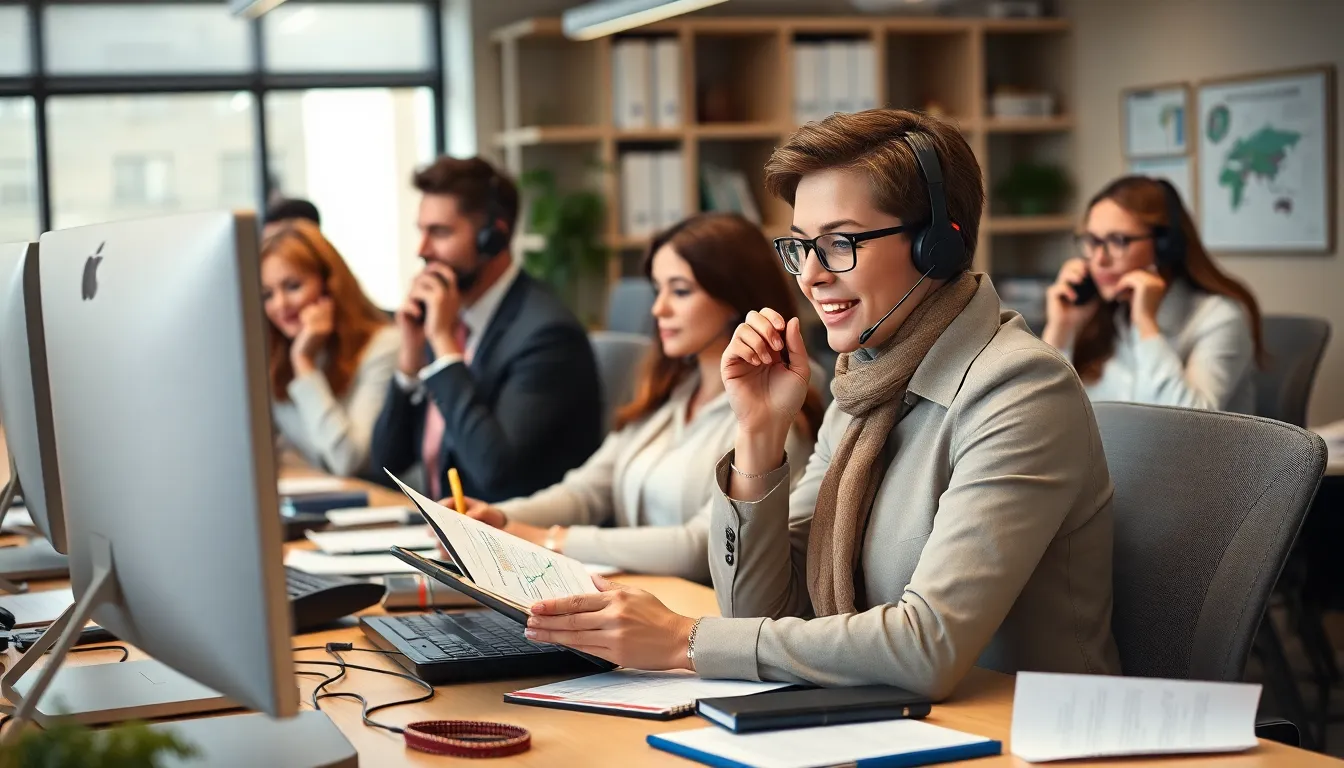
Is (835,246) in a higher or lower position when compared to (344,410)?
higher

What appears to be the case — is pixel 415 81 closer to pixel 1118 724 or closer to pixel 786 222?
pixel 786 222

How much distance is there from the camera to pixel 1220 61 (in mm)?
5504

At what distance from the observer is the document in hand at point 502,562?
5.00ft

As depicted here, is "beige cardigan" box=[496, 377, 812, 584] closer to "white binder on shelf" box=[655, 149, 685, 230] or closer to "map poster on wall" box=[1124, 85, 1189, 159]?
"white binder on shelf" box=[655, 149, 685, 230]

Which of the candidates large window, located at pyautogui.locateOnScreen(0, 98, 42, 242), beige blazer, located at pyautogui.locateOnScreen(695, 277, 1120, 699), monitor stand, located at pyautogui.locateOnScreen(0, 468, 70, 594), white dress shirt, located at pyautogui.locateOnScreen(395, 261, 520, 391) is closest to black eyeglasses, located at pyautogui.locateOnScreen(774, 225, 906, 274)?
beige blazer, located at pyautogui.locateOnScreen(695, 277, 1120, 699)

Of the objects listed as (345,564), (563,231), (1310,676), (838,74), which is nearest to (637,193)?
(563,231)

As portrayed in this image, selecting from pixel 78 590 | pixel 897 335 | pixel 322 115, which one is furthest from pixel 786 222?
pixel 78 590

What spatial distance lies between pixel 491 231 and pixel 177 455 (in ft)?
7.32

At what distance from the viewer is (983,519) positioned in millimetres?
1467

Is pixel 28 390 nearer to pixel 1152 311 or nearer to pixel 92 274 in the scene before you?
pixel 92 274

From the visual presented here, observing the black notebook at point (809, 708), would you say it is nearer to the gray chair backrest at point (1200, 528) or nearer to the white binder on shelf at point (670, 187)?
the gray chair backrest at point (1200, 528)

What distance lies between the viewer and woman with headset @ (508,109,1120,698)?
57.3 inches

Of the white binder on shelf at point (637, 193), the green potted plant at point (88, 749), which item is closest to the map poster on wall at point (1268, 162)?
the white binder on shelf at point (637, 193)

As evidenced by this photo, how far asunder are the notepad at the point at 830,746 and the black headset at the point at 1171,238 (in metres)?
2.58
